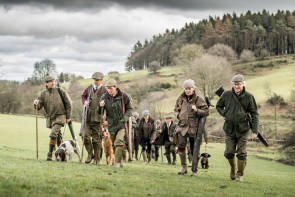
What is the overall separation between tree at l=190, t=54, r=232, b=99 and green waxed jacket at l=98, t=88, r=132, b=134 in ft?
227

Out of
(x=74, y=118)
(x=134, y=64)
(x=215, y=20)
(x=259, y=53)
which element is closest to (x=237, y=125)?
(x=74, y=118)

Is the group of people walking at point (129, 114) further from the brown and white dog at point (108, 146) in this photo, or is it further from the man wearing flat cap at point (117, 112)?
the brown and white dog at point (108, 146)

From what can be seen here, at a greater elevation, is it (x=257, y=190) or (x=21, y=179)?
(x=21, y=179)

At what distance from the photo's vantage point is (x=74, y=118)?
3004 inches

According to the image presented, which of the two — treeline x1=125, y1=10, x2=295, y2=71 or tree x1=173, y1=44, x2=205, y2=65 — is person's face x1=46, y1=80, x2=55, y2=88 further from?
treeline x1=125, y1=10, x2=295, y2=71

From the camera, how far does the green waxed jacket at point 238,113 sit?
11.6 m

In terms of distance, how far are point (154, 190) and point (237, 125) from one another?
13.3 feet

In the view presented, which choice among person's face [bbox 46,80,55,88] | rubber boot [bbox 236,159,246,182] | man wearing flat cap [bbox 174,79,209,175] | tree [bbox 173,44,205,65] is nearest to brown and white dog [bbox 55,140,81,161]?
person's face [bbox 46,80,55,88]

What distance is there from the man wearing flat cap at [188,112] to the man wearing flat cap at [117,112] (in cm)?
180

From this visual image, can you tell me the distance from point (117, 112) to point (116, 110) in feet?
0.23

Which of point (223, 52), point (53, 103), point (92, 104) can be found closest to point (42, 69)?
point (223, 52)

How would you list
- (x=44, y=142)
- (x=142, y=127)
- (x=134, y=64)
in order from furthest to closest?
1. (x=134, y=64)
2. (x=44, y=142)
3. (x=142, y=127)

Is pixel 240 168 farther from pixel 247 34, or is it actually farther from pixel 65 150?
pixel 247 34

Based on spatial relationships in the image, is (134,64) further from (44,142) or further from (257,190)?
(257,190)
